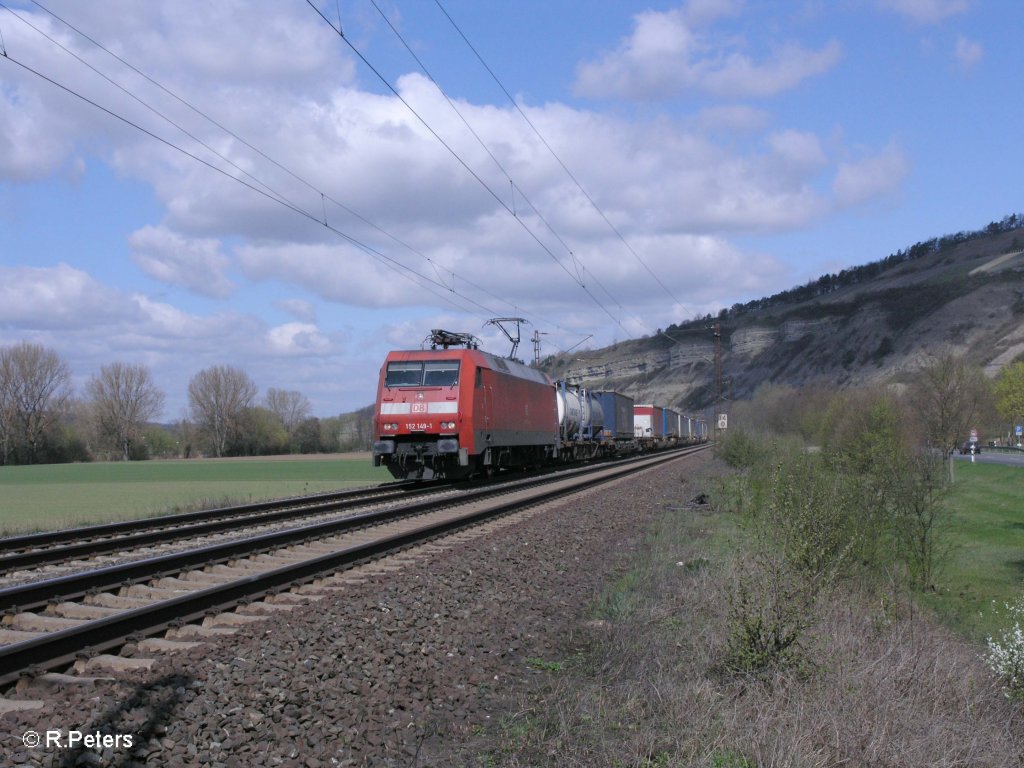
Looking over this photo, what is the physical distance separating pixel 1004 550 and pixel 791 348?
11087 centimetres

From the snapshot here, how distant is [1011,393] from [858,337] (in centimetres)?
3383

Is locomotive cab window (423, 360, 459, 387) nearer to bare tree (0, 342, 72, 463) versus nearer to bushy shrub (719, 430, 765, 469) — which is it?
bushy shrub (719, 430, 765, 469)

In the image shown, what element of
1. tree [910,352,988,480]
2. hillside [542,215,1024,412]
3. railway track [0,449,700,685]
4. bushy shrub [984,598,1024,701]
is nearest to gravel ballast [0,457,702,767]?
railway track [0,449,700,685]

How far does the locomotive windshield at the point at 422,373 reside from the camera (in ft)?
80.3

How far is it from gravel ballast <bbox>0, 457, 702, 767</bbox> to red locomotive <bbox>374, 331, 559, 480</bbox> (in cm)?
1328

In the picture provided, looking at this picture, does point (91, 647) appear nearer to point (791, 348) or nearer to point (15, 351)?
point (15, 351)

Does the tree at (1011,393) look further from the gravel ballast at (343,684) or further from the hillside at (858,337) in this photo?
the gravel ballast at (343,684)

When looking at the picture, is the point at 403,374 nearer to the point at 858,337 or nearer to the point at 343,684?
the point at 343,684

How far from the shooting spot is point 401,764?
512 centimetres

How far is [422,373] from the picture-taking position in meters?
24.8

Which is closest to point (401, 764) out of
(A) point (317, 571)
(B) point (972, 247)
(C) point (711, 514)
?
(A) point (317, 571)

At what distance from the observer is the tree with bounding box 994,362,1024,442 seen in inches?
3332

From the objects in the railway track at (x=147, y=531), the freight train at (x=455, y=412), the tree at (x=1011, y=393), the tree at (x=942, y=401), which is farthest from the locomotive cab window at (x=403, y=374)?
the tree at (x=1011, y=393)

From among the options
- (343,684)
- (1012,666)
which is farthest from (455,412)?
(343,684)
